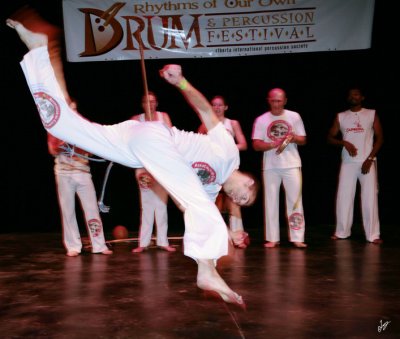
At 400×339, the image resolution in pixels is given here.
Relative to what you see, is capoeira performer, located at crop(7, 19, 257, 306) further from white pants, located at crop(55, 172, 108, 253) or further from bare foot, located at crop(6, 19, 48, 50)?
white pants, located at crop(55, 172, 108, 253)

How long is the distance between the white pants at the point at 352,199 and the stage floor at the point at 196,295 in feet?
1.23

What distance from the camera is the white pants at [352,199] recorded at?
19.5ft

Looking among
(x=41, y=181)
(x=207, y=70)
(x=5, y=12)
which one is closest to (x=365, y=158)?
(x=207, y=70)

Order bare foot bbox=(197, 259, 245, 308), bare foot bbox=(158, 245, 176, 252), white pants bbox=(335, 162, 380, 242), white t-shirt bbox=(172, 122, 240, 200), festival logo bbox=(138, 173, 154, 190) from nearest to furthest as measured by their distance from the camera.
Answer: bare foot bbox=(197, 259, 245, 308), white t-shirt bbox=(172, 122, 240, 200), festival logo bbox=(138, 173, 154, 190), bare foot bbox=(158, 245, 176, 252), white pants bbox=(335, 162, 380, 242)

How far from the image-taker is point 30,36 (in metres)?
3.32

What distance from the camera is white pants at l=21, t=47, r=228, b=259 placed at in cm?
301

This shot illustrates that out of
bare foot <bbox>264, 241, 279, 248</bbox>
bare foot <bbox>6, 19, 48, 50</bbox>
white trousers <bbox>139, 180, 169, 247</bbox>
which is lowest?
bare foot <bbox>264, 241, 279, 248</bbox>

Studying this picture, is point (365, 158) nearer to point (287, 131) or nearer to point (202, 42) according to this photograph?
point (287, 131)

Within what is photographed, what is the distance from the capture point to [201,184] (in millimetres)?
3082

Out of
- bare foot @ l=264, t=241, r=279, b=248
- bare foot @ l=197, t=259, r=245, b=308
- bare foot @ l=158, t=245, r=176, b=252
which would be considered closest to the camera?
bare foot @ l=197, t=259, r=245, b=308

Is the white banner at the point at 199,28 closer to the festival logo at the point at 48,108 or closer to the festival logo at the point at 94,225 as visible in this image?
the festival logo at the point at 94,225

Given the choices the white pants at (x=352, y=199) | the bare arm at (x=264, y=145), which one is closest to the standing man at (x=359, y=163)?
the white pants at (x=352, y=199)

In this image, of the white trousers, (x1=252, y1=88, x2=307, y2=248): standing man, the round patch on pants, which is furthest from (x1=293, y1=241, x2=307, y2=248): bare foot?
the white trousers

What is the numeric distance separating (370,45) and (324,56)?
587 millimetres
